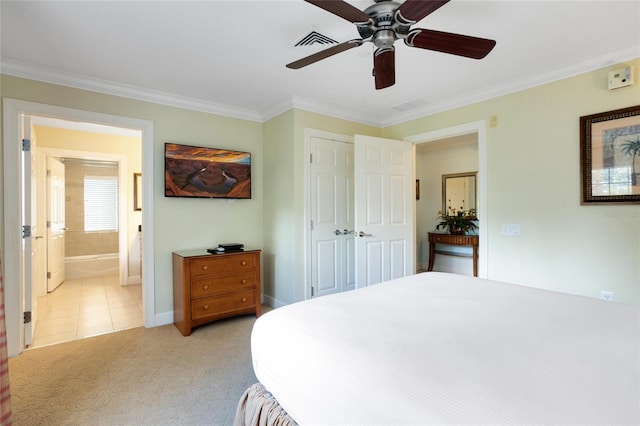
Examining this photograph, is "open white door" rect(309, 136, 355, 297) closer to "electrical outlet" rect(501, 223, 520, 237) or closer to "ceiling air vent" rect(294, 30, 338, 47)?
"ceiling air vent" rect(294, 30, 338, 47)

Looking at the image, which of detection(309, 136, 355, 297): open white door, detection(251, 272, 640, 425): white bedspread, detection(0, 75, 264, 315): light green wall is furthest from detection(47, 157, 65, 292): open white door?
detection(251, 272, 640, 425): white bedspread

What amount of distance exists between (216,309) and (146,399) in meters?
1.15

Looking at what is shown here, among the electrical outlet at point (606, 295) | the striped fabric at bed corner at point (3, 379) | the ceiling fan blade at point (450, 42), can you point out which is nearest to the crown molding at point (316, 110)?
the ceiling fan blade at point (450, 42)

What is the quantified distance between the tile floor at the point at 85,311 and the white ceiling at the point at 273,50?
7.73 ft

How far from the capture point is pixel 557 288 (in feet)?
8.57

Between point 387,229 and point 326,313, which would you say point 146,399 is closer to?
point 326,313

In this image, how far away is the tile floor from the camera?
9.60ft

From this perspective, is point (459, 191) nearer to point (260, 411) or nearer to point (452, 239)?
point (452, 239)

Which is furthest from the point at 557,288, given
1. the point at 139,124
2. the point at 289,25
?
the point at 139,124

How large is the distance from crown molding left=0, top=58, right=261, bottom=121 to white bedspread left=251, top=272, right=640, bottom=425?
2778 millimetres

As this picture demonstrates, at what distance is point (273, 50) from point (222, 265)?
2.04 m

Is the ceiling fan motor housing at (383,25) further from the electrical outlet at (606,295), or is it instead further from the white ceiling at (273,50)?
the electrical outlet at (606,295)

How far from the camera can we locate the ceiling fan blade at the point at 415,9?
1.33 meters

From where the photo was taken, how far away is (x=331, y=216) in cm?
358
